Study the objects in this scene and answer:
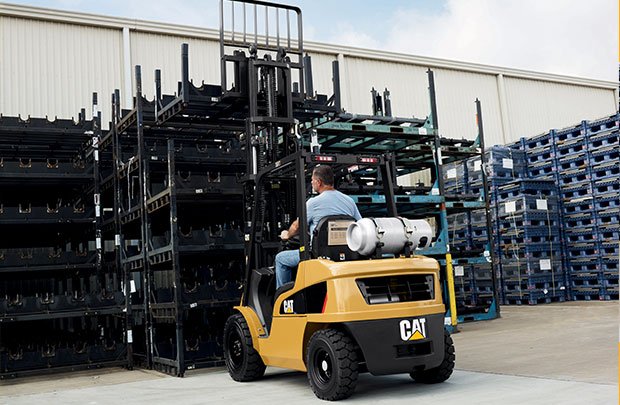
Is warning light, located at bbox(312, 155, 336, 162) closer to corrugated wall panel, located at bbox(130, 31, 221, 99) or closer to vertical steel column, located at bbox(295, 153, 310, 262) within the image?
vertical steel column, located at bbox(295, 153, 310, 262)

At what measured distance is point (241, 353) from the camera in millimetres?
6379

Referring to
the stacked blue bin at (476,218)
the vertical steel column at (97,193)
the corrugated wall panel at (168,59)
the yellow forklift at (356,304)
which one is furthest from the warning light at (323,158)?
Answer: the corrugated wall panel at (168,59)

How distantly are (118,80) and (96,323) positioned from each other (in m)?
→ 6.59

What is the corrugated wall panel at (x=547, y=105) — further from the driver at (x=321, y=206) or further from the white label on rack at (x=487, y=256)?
the driver at (x=321, y=206)

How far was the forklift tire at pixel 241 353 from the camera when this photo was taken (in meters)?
6.16

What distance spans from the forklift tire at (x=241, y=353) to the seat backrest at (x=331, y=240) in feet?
4.51

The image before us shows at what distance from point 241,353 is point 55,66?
31.3ft

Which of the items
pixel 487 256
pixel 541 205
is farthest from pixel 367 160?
pixel 541 205

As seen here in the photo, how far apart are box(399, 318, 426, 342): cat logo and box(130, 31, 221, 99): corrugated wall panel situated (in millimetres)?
10535

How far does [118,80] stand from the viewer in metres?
14.2

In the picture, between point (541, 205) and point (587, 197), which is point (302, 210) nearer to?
point (541, 205)

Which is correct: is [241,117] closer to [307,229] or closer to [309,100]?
[309,100]

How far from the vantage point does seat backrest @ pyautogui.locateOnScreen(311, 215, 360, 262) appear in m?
5.32

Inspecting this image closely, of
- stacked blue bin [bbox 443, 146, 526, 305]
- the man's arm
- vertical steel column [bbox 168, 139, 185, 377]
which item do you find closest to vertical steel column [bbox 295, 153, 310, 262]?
the man's arm
